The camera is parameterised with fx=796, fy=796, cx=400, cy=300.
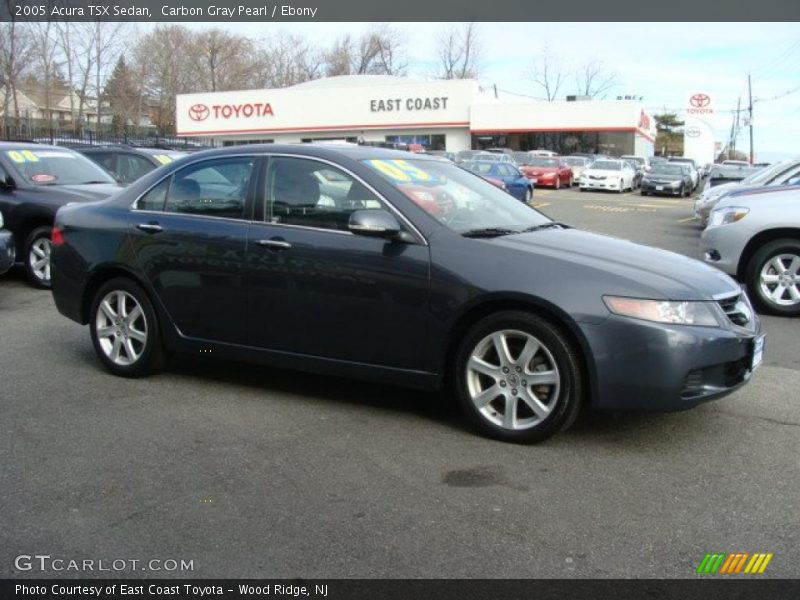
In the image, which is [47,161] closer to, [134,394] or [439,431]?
[134,394]

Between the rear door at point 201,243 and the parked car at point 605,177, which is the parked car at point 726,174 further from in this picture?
the rear door at point 201,243

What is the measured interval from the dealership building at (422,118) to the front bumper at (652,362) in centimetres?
4617

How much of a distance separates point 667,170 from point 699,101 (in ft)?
109

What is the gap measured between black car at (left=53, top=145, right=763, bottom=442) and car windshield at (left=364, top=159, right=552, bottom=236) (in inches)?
0.7

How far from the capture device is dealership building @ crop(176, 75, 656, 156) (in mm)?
48844

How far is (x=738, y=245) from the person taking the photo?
8297 millimetres

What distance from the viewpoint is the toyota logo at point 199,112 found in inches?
2213

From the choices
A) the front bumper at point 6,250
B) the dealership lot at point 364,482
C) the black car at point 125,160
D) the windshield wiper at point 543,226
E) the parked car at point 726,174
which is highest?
the parked car at point 726,174

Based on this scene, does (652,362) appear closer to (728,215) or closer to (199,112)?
(728,215)

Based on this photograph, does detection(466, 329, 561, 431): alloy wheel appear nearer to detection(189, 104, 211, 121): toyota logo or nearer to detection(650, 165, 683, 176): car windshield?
detection(650, 165, 683, 176): car windshield

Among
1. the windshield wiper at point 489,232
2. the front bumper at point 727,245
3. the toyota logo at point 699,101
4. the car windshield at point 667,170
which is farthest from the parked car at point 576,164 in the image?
the windshield wiper at point 489,232

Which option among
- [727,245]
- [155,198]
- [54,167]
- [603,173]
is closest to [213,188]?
[155,198]

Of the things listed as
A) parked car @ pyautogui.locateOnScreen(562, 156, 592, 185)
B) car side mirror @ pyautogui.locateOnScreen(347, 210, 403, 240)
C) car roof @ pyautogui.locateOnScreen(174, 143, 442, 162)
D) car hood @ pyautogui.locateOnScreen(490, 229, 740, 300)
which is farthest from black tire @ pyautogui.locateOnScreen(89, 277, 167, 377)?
parked car @ pyautogui.locateOnScreen(562, 156, 592, 185)

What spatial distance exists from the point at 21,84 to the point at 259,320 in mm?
62373
